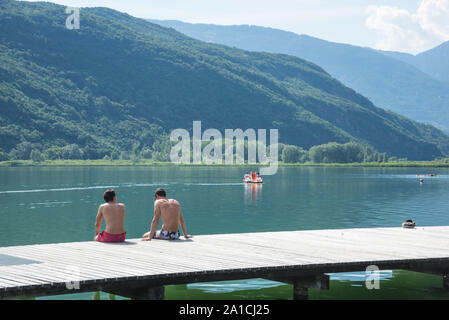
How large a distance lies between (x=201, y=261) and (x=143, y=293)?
175 centimetres

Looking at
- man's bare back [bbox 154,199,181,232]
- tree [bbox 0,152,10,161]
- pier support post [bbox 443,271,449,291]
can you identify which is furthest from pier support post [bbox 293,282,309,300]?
tree [bbox 0,152,10,161]

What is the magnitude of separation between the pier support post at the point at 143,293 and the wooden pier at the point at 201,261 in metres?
0.02

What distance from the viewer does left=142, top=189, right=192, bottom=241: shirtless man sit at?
58.3 feet

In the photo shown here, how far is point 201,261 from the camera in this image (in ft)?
49.8

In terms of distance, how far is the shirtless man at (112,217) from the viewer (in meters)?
17.1

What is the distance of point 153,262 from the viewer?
1488cm

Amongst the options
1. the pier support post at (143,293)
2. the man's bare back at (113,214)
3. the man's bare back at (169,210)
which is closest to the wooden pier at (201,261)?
the pier support post at (143,293)

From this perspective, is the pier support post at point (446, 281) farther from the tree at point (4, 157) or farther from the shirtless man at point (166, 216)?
the tree at point (4, 157)

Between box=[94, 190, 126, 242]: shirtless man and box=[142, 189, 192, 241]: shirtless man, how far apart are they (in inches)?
30.7

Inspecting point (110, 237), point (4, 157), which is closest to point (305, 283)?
point (110, 237)

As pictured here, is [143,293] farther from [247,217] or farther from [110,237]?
[247,217]
